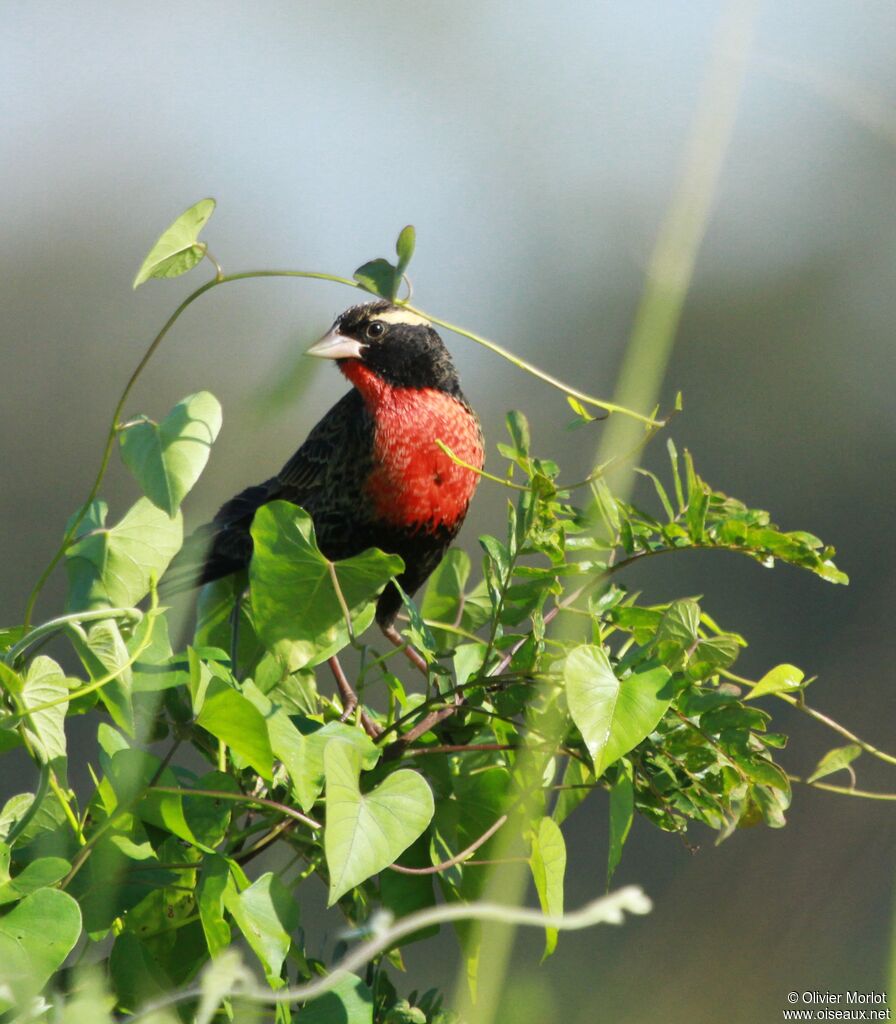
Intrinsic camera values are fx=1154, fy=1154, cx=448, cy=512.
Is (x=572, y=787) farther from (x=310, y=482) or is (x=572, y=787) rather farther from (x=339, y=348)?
(x=339, y=348)

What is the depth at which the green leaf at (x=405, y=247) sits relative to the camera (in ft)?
3.34

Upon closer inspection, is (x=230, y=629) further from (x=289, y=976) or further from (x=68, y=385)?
(x=68, y=385)

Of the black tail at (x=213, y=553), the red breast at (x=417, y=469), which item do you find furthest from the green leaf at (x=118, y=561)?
the red breast at (x=417, y=469)

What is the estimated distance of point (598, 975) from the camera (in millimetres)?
4047

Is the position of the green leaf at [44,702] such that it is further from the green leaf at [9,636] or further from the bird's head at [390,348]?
the bird's head at [390,348]

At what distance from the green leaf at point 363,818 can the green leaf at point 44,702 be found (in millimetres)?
211

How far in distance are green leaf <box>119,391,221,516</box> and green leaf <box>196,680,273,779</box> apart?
0.52 ft

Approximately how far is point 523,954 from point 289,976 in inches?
134

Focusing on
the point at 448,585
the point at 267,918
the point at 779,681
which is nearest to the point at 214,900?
the point at 267,918

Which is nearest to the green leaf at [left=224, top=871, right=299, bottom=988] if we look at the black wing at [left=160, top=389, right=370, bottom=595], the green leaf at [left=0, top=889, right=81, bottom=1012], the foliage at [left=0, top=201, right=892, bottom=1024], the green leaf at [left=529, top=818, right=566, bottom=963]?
the foliage at [left=0, top=201, right=892, bottom=1024]

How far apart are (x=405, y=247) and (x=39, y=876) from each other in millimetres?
592

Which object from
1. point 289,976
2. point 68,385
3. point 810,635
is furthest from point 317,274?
point 68,385

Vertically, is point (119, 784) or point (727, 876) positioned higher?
point (119, 784)

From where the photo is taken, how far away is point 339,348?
2010mm
